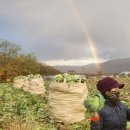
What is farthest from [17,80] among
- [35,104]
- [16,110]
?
[16,110]

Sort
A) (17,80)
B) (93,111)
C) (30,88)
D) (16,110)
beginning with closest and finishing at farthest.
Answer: (93,111) → (16,110) → (30,88) → (17,80)

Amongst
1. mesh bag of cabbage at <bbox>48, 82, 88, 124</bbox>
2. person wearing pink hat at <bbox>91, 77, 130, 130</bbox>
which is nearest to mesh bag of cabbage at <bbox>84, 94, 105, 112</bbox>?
person wearing pink hat at <bbox>91, 77, 130, 130</bbox>

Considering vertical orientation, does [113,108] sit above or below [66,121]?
above

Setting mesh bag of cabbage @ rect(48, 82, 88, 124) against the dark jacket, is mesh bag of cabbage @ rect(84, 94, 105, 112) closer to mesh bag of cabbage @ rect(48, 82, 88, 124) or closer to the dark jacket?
the dark jacket

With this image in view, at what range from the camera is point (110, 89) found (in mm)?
4922

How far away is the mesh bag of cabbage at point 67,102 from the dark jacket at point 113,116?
606 cm

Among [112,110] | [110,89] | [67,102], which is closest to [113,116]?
[112,110]

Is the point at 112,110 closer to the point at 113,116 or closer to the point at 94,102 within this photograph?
the point at 113,116

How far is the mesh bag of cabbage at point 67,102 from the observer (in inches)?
Result: 433

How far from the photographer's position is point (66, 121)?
11.0 meters

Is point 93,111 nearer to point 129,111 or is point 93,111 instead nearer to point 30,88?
point 129,111

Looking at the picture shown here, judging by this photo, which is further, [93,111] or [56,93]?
[56,93]

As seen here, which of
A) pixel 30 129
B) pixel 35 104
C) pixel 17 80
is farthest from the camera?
pixel 17 80

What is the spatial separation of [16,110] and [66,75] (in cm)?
209
